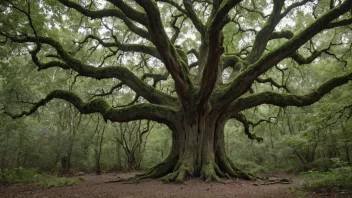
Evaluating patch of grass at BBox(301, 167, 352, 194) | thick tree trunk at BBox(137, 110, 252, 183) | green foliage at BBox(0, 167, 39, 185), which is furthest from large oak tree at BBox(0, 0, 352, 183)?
patch of grass at BBox(301, 167, 352, 194)

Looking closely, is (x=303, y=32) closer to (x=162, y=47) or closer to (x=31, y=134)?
(x=162, y=47)

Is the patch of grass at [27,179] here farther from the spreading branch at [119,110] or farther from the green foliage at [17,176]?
the spreading branch at [119,110]

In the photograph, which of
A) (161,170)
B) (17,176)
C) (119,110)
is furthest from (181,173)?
(17,176)

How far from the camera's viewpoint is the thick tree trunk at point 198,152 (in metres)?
8.90

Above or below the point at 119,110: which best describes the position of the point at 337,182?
below

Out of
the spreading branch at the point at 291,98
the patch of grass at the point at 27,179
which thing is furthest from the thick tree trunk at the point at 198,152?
the patch of grass at the point at 27,179

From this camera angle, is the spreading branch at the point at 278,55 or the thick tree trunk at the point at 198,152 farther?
the thick tree trunk at the point at 198,152

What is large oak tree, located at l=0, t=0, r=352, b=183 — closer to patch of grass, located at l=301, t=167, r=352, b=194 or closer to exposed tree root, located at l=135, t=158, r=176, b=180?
exposed tree root, located at l=135, t=158, r=176, b=180

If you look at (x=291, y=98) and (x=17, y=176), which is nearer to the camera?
(x=291, y=98)

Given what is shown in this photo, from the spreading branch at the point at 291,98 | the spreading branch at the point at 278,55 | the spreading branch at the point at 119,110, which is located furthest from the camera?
the spreading branch at the point at 119,110

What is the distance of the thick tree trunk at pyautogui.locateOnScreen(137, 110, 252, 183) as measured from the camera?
8.90 m

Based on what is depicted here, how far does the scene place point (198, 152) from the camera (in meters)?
9.30

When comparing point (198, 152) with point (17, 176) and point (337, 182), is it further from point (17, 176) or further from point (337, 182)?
point (17, 176)

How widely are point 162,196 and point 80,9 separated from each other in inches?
260
